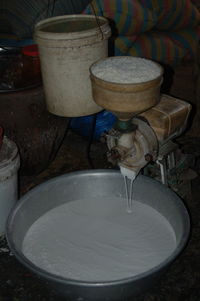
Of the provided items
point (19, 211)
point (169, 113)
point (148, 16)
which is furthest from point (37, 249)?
point (148, 16)

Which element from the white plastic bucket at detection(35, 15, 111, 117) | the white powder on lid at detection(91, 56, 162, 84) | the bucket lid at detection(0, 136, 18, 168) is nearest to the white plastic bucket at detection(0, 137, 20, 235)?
the bucket lid at detection(0, 136, 18, 168)

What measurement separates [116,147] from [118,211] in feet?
1.38

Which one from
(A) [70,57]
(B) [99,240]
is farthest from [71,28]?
(B) [99,240]

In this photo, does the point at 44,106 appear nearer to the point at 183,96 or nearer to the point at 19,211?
the point at 19,211

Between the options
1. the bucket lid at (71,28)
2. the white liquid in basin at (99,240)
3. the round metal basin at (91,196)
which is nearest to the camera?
the round metal basin at (91,196)

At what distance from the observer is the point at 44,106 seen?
2.42 m

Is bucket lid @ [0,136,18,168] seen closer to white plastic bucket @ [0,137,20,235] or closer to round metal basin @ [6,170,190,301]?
white plastic bucket @ [0,137,20,235]

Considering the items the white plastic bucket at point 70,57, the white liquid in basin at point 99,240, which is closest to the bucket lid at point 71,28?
the white plastic bucket at point 70,57

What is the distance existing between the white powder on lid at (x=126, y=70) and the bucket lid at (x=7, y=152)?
0.67m

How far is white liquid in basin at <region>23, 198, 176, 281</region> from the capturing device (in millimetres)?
1901

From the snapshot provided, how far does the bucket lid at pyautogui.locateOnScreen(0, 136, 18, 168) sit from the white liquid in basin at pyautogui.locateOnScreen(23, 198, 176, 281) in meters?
0.33

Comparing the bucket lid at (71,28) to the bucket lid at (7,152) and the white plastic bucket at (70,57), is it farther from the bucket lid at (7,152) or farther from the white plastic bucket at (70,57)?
the bucket lid at (7,152)

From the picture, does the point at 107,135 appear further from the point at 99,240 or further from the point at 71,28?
the point at 71,28

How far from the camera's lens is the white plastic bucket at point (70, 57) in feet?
6.63
